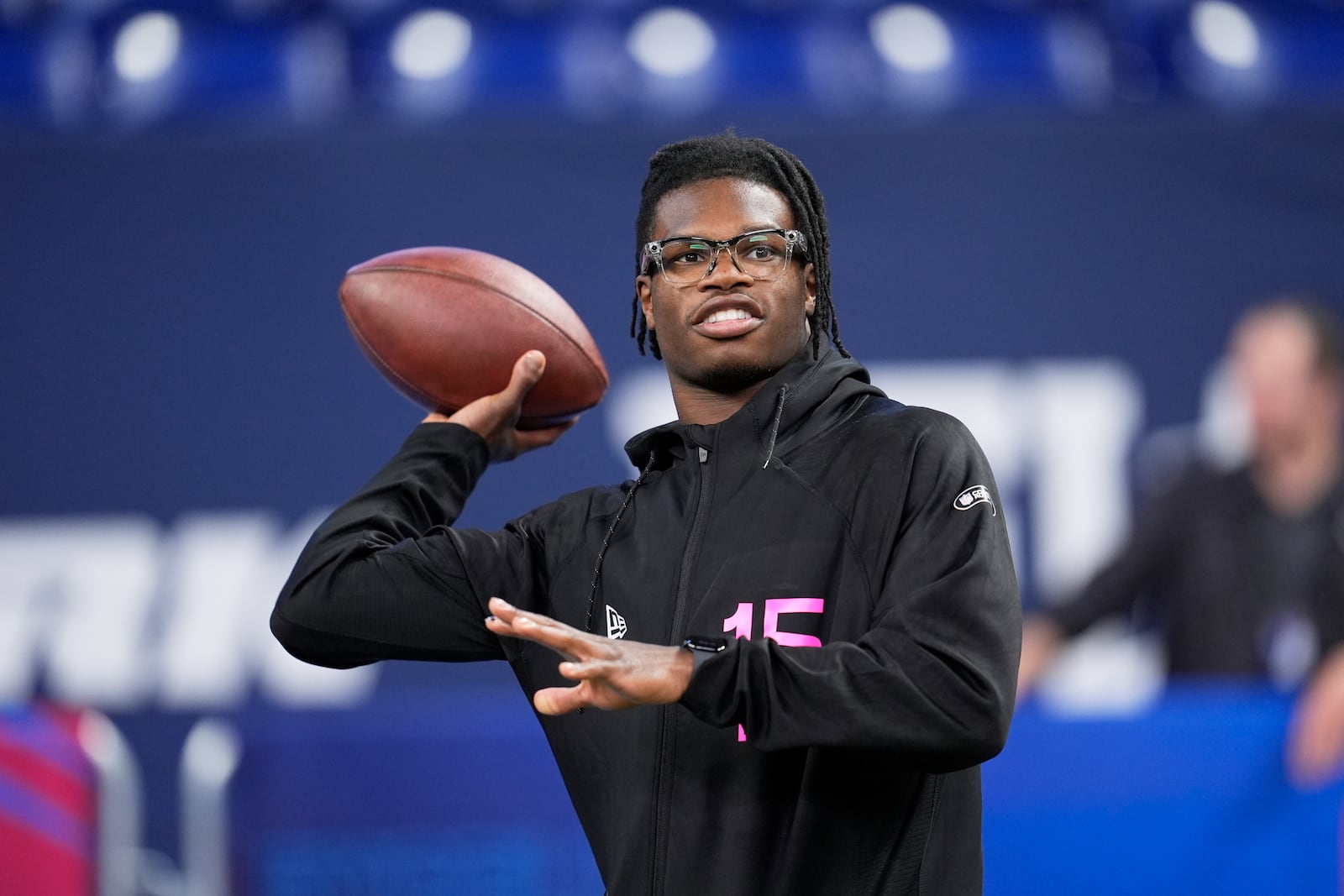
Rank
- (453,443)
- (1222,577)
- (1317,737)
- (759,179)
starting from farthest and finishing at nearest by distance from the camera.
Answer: (1222,577), (1317,737), (453,443), (759,179)

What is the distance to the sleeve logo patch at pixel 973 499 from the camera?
1554mm

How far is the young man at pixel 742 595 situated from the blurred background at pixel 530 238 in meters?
2.32

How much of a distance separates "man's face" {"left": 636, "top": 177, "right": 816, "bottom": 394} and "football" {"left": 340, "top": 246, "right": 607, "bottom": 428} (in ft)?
1.28

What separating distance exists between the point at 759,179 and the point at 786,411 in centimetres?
30

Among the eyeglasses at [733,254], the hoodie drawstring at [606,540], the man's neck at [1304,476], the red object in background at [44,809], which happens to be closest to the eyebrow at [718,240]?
the eyeglasses at [733,254]

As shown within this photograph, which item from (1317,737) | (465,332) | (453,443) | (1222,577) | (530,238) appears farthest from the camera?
(530,238)

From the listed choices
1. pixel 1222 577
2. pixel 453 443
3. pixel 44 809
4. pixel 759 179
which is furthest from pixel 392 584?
pixel 1222 577

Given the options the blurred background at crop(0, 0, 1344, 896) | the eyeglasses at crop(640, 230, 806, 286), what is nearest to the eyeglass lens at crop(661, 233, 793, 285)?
the eyeglasses at crop(640, 230, 806, 286)

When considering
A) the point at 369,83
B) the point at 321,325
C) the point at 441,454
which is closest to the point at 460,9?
the point at 369,83

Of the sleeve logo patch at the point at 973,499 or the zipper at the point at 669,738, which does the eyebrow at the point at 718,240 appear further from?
the sleeve logo patch at the point at 973,499

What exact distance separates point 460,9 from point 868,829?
12.1ft

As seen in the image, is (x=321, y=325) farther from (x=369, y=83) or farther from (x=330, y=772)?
(x=330, y=772)

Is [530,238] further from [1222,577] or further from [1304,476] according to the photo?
[1304,476]

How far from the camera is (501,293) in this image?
2.22 meters
